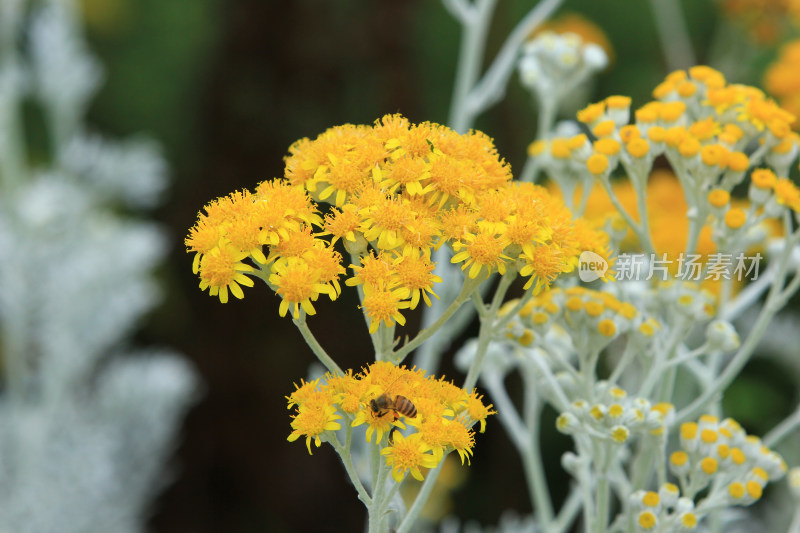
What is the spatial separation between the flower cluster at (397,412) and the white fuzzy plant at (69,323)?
4.50 ft

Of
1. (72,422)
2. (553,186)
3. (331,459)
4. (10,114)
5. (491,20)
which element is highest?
(10,114)

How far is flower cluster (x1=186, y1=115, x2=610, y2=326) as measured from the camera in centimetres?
76

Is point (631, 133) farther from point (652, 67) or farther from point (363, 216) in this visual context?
point (652, 67)

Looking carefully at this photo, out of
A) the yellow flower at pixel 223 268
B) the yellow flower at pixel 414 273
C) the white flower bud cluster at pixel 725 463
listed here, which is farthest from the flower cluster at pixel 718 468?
the yellow flower at pixel 223 268

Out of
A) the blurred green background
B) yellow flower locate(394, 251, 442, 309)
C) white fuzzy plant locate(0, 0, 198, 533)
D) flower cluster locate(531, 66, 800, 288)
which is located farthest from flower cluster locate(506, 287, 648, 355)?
white fuzzy plant locate(0, 0, 198, 533)

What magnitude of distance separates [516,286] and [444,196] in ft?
4.29

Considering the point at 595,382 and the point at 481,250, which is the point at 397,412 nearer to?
the point at 481,250

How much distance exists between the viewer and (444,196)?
82cm

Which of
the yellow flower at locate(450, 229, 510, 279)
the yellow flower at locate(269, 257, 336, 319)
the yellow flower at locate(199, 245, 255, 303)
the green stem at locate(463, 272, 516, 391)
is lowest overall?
the green stem at locate(463, 272, 516, 391)

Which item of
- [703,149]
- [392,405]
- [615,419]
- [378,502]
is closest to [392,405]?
[392,405]

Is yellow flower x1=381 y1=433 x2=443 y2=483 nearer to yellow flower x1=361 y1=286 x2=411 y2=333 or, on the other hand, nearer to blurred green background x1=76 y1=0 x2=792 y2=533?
yellow flower x1=361 y1=286 x2=411 y2=333

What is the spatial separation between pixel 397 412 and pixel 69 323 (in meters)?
1.51

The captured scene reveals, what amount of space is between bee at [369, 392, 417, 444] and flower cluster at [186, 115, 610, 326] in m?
0.06

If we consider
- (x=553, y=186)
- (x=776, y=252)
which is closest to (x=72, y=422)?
(x=553, y=186)
